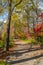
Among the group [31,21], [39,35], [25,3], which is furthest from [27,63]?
[31,21]

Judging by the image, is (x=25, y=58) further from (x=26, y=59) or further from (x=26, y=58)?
(x=26, y=59)

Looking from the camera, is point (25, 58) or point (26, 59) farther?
point (25, 58)

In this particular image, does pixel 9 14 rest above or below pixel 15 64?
above

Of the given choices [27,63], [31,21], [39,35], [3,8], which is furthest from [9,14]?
[31,21]

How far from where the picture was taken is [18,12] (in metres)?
21.3

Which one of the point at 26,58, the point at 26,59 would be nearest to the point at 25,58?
the point at 26,58

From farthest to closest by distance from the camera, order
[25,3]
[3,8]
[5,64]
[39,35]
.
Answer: [39,35], [25,3], [3,8], [5,64]

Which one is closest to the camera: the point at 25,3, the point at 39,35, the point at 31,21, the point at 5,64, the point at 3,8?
the point at 5,64

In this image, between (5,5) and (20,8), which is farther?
(20,8)

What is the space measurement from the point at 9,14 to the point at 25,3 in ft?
7.06

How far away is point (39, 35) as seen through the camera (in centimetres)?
3278

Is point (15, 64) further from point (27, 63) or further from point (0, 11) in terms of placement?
point (0, 11)

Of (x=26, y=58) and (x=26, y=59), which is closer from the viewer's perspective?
(x=26, y=59)

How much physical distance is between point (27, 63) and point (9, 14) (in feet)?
24.7
